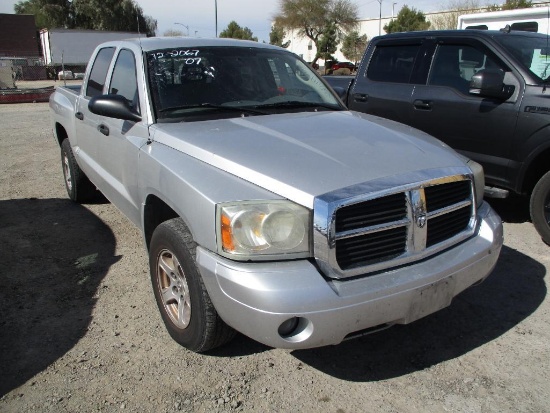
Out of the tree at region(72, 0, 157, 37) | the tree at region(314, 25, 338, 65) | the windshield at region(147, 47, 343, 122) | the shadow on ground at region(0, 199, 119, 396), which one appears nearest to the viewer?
the shadow on ground at region(0, 199, 119, 396)

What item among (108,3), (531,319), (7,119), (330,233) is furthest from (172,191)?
(108,3)

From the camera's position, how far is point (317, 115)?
3561mm

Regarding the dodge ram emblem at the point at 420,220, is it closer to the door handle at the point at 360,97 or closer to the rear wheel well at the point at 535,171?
the rear wheel well at the point at 535,171

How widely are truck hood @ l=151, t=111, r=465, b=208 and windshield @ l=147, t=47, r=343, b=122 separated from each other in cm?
19

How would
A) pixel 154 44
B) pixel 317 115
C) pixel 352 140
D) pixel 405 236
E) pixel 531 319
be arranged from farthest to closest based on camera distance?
1. pixel 154 44
2. pixel 317 115
3. pixel 531 319
4. pixel 352 140
5. pixel 405 236

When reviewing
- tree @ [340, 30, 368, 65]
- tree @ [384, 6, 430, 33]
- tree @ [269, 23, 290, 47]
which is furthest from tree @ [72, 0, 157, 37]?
tree @ [384, 6, 430, 33]

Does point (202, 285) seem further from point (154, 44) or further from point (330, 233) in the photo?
point (154, 44)

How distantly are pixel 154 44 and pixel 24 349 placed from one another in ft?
7.59

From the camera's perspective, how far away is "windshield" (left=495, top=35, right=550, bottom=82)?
4832mm

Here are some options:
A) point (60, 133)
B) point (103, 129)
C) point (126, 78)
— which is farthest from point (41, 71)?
point (126, 78)

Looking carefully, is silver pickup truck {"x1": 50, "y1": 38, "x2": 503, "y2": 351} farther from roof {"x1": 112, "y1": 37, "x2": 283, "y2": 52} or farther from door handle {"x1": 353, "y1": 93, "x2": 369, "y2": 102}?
door handle {"x1": 353, "y1": 93, "x2": 369, "y2": 102}

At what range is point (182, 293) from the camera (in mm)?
2898

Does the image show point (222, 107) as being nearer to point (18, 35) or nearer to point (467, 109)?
point (467, 109)

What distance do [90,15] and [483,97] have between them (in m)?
62.4
